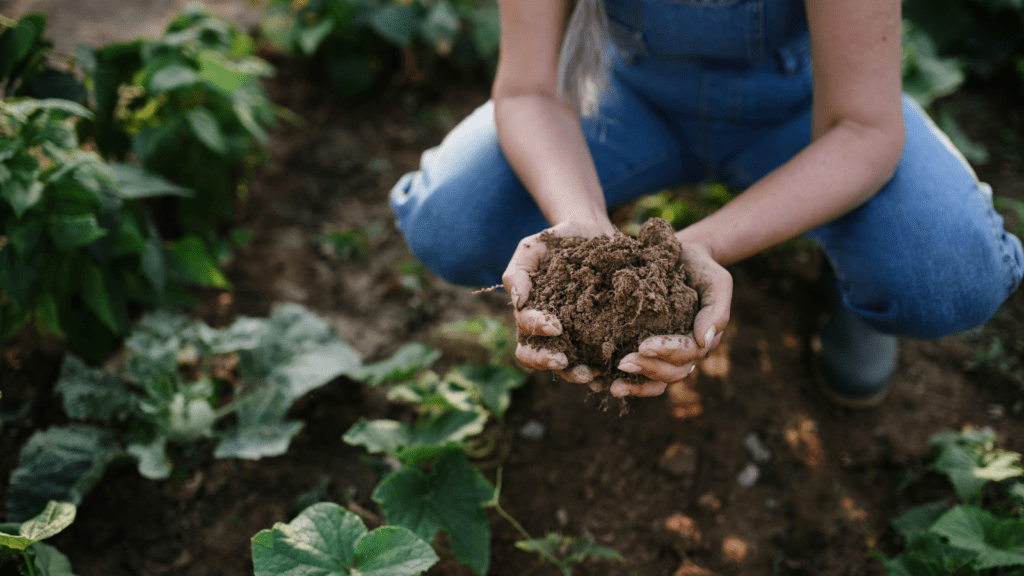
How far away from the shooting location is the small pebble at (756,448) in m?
1.88

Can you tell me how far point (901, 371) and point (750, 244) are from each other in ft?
3.77

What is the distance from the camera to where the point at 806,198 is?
140 centimetres

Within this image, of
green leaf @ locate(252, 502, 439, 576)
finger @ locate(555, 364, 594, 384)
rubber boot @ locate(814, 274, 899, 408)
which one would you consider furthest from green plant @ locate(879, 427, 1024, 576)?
green leaf @ locate(252, 502, 439, 576)

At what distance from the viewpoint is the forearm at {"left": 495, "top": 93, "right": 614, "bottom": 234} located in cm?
149

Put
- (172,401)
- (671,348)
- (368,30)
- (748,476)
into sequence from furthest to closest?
(368,30)
(748,476)
(172,401)
(671,348)

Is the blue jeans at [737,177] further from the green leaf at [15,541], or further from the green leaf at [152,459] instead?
the green leaf at [15,541]

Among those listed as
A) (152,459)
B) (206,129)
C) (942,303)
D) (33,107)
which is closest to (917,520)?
(942,303)

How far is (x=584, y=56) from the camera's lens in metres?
1.68

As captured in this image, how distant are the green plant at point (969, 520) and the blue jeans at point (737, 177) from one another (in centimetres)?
37

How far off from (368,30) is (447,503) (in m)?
2.52

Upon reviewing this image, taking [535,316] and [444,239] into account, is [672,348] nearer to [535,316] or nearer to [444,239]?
[535,316]

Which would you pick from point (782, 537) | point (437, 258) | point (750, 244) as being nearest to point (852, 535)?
point (782, 537)

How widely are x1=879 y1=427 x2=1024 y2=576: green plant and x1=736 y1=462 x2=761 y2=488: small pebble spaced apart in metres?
0.36

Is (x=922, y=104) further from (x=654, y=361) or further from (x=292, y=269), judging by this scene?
(x=292, y=269)
